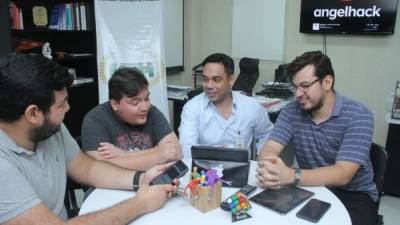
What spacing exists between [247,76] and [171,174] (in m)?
2.87

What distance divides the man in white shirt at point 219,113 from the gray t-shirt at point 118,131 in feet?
0.95

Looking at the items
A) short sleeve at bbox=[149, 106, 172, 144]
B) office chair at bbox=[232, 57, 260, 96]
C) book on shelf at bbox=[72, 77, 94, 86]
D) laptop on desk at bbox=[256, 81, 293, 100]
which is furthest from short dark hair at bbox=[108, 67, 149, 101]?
office chair at bbox=[232, 57, 260, 96]

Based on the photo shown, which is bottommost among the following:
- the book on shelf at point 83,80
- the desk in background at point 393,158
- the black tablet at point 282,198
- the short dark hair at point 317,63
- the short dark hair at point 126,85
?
the desk in background at point 393,158

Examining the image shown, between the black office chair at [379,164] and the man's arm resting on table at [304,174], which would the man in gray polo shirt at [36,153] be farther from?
the black office chair at [379,164]

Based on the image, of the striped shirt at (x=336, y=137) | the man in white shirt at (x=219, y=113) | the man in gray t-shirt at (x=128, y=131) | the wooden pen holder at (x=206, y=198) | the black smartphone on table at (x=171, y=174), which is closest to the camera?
the wooden pen holder at (x=206, y=198)

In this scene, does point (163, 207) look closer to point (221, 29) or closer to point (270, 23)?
point (270, 23)

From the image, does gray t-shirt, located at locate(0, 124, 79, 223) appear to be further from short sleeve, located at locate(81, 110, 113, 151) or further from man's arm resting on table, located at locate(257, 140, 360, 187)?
man's arm resting on table, located at locate(257, 140, 360, 187)

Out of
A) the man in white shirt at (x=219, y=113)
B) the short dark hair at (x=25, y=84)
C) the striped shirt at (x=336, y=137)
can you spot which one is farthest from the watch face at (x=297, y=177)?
the short dark hair at (x=25, y=84)

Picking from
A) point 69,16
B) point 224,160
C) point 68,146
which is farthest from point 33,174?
point 69,16

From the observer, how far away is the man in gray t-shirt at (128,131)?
6.07ft

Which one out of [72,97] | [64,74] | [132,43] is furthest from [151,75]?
[64,74]

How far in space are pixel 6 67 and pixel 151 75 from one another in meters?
2.44

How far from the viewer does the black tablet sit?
138 centimetres

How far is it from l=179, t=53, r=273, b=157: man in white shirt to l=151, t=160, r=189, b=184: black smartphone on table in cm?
84
